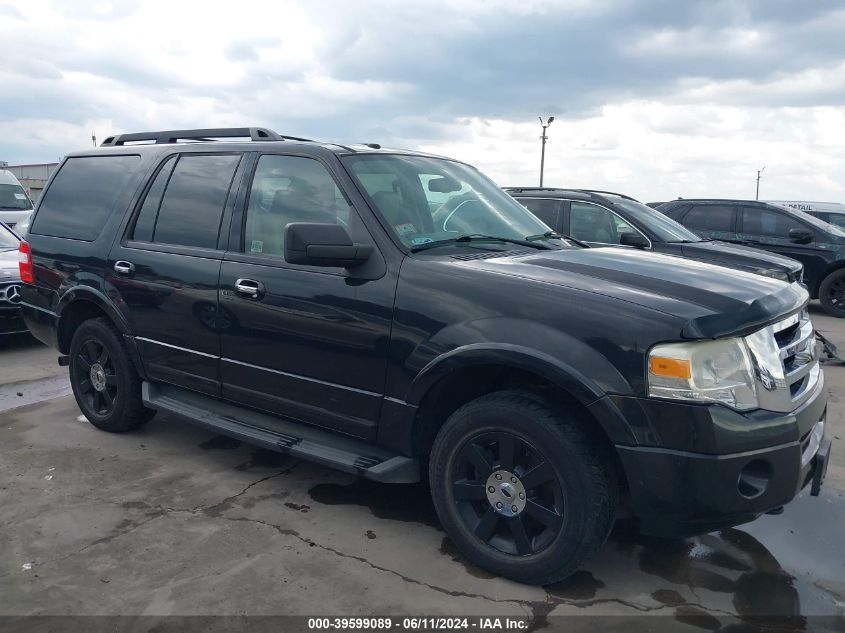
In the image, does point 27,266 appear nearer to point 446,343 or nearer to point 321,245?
point 321,245

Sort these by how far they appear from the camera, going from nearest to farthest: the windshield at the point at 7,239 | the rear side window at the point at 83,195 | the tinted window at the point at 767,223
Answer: the rear side window at the point at 83,195
the windshield at the point at 7,239
the tinted window at the point at 767,223

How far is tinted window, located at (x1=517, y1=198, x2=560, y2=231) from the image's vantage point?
833cm

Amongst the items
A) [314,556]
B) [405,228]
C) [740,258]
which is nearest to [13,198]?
[740,258]

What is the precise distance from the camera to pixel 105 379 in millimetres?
→ 4746

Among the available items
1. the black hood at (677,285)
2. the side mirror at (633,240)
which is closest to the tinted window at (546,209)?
the side mirror at (633,240)

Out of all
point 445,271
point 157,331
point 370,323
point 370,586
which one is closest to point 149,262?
point 157,331

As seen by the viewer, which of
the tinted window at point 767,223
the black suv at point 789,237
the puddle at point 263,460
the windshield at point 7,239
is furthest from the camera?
the tinted window at point 767,223

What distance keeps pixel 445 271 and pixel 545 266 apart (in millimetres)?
451

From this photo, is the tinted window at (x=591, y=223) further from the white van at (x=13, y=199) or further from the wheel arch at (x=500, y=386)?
the white van at (x=13, y=199)

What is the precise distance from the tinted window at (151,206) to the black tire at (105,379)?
2.30 feet

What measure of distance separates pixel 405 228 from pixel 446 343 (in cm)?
74

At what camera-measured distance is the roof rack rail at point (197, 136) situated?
4195 mm

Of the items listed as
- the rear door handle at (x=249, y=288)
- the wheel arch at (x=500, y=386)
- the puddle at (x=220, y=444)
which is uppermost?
the rear door handle at (x=249, y=288)

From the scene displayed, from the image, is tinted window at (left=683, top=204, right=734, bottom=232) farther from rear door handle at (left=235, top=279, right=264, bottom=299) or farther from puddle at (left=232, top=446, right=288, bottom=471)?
rear door handle at (left=235, top=279, right=264, bottom=299)
